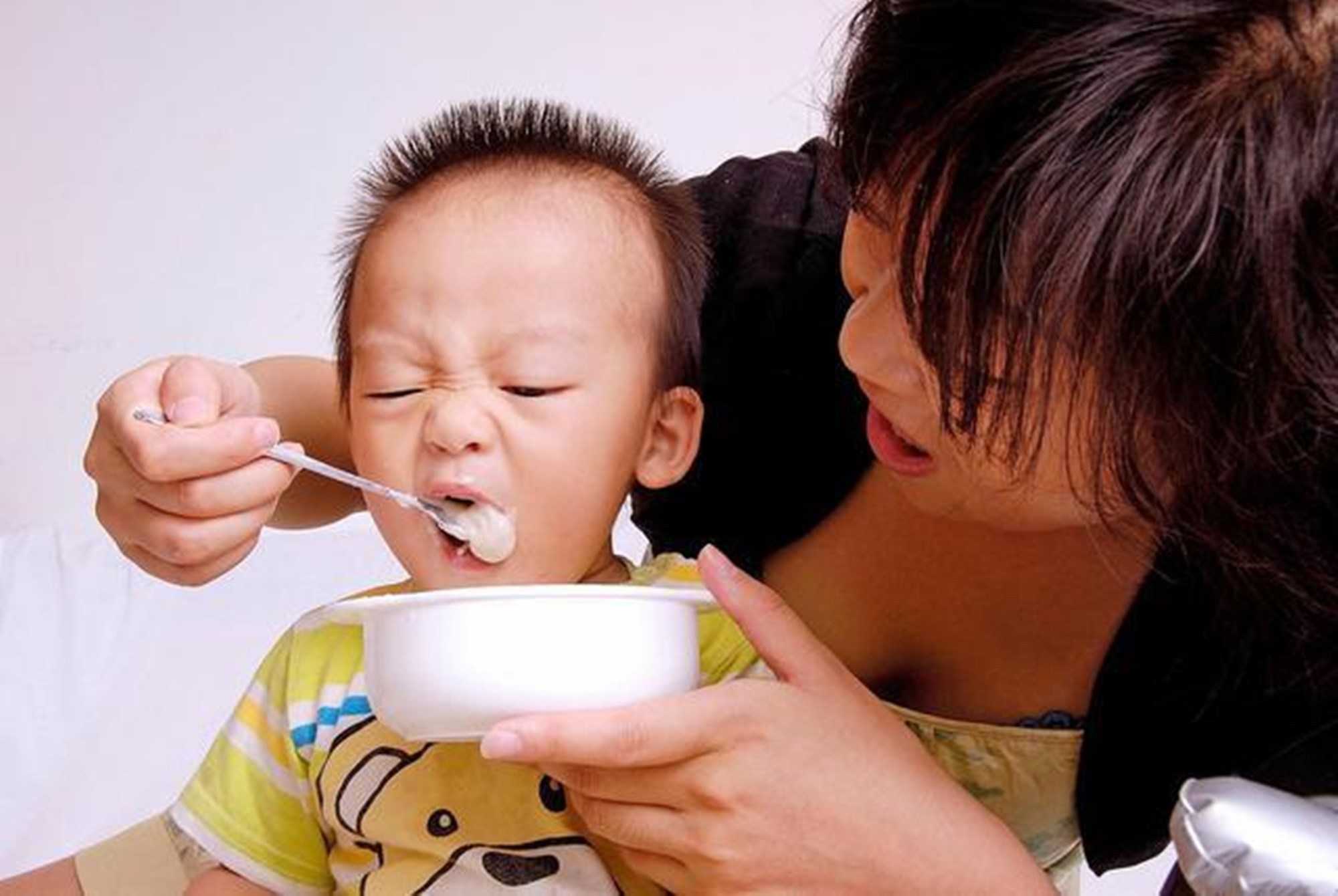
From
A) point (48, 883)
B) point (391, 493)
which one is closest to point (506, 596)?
point (391, 493)

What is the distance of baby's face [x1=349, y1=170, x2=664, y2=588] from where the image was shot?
2.94ft

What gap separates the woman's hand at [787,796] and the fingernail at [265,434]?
21 centimetres

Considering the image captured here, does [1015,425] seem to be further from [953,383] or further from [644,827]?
[644,827]

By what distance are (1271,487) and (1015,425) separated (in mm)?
114

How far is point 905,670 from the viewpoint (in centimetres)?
108

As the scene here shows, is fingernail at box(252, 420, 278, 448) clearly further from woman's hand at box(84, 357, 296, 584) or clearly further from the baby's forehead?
the baby's forehead

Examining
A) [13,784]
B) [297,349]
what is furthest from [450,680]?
[297,349]

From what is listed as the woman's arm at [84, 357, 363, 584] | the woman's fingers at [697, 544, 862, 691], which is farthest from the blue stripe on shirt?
the woman's fingers at [697, 544, 862, 691]

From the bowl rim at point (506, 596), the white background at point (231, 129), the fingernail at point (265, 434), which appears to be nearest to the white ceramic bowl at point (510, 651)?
the bowl rim at point (506, 596)

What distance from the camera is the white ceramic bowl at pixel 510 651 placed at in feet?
2.45

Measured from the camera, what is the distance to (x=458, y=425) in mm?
875

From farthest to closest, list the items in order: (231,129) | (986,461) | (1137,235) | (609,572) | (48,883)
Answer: (231,129) < (48,883) < (609,572) < (986,461) < (1137,235)

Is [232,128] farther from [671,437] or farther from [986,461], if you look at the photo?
[986,461]

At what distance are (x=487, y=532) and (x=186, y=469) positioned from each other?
0.15 meters
